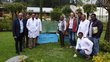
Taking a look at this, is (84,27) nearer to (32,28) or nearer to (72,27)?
(72,27)

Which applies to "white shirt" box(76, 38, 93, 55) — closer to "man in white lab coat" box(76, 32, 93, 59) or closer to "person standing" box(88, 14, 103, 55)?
"man in white lab coat" box(76, 32, 93, 59)

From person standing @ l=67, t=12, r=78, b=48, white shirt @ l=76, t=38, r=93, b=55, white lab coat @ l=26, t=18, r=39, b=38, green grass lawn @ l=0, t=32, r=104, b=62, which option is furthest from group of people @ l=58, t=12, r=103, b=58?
white lab coat @ l=26, t=18, r=39, b=38

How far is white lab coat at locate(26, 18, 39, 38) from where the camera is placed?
15398mm

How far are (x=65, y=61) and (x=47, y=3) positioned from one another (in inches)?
2500

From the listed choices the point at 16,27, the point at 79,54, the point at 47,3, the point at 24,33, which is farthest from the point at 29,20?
the point at 47,3

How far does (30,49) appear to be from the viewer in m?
15.3

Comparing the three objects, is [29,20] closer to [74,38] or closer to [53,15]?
[74,38]

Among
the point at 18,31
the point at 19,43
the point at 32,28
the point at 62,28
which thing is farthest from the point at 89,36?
the point at 32,28

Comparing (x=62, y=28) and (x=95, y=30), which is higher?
(x=95, y=30)

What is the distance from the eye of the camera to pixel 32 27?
51.0 feet

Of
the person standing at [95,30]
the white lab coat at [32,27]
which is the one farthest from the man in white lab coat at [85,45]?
the white lab coat at [32,27]

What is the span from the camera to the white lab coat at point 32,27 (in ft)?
50.5

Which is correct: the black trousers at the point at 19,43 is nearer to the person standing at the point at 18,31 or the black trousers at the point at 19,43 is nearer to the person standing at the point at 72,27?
the person standing at the point at 18,31

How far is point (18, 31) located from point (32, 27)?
2.13 m
